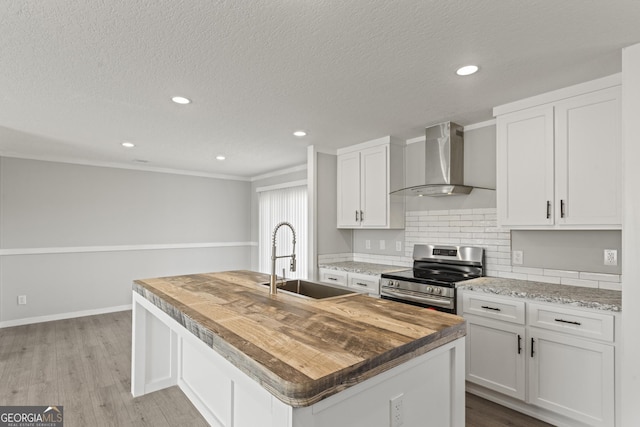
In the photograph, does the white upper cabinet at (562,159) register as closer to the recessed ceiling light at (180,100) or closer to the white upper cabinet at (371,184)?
the white upper cabinet at (371,184)

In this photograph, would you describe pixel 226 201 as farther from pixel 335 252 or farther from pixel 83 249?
pixel 335 252

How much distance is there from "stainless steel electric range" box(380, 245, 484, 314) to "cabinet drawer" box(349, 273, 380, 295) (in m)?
0.12

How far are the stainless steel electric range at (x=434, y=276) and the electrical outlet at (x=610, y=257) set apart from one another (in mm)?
914

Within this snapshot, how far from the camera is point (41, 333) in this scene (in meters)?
4.32

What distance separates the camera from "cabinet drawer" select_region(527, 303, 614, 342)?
2076mm

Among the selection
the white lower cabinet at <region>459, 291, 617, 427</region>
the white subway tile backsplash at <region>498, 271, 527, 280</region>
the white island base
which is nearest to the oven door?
the white lower cabinet at <region>459, 291, 617, 427</region>

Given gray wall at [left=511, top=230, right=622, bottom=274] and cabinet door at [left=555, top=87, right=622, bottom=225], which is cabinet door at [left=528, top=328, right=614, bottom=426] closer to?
gray wall at [left=511, top=230, right=622, bottom=274]

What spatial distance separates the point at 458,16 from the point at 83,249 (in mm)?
5730

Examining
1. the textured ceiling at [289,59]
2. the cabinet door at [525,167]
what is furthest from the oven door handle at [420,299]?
the textured ceiling at [289,59]

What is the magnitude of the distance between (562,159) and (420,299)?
5.11 feet

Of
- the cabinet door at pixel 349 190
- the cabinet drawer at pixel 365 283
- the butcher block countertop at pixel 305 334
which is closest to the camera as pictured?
the butcher block countertop at pixel 305 334

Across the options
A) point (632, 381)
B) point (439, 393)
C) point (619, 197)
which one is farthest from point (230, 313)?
point (619, 197)

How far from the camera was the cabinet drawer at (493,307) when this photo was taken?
2.45 metres

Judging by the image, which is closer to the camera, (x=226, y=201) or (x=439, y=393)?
(x=439, y=393)
